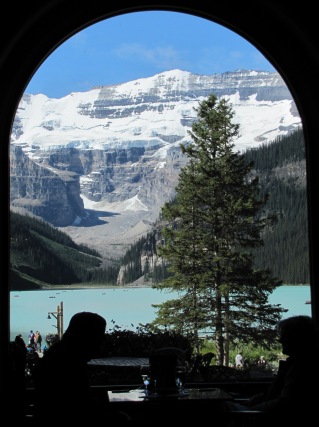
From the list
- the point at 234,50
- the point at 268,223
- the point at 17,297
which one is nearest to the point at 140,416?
the point at 17,297

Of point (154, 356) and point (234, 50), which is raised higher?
point (234, 50)

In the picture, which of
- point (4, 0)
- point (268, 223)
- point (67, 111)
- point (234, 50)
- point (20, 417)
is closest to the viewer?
point (20, 417)

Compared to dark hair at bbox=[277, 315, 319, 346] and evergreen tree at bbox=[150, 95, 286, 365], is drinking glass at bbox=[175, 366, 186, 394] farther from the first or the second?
evergreen tree at bbox=[150, 95, 286, 365]

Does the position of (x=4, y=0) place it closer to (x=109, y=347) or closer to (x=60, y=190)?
(x=60, y=190)

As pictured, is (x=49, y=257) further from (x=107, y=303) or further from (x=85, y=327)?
(x=85, y=327)

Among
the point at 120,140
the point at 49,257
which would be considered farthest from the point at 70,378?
the point at 120,140

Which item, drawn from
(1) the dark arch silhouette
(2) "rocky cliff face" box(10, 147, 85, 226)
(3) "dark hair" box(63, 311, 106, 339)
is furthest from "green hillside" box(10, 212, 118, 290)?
(3) "dark hair" box(63, 311, 106, 339)
